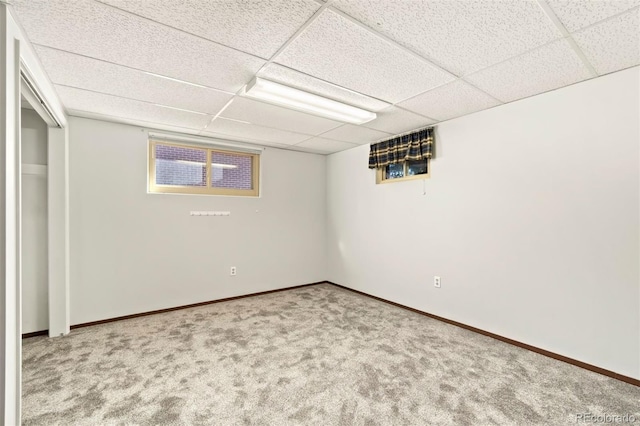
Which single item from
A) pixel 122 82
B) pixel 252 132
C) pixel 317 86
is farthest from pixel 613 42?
pixel 122 82

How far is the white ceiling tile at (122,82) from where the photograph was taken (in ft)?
6.25

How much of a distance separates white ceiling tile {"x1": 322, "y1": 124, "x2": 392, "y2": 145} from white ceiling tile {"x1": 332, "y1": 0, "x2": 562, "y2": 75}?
158cm

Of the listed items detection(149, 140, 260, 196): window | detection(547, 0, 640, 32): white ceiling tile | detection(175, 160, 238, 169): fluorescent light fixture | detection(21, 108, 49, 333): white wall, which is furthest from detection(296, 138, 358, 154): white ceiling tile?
detection(21, 108, 49, 333): white wall

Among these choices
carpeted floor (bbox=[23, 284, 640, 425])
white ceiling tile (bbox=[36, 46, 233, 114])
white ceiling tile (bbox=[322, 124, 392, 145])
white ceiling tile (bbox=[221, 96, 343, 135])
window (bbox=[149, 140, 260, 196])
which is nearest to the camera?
carpeted floor (bbox=[23, 284, 640, 425])

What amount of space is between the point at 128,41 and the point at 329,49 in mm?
1180

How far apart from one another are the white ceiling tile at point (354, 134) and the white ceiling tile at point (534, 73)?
1.37m

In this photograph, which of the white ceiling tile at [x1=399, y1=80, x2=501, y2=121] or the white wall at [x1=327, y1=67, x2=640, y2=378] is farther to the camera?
the white ceiling tile at [x1=399, y1=80, x2=501, y2=121]

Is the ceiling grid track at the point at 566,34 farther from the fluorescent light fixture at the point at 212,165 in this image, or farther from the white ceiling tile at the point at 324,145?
the fluorescent light fixture at the point at 212,165

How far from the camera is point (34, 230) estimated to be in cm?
279

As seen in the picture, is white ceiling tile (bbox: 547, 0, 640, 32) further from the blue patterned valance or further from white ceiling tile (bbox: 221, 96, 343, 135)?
white ceiling tile (bbox: 221, 96, 343, 135)

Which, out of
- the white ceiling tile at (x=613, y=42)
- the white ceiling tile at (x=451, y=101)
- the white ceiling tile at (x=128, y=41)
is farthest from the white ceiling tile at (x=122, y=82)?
the white ceiling tile at (x=613, y=42)

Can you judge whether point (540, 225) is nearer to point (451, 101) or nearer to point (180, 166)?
point (451, 101)

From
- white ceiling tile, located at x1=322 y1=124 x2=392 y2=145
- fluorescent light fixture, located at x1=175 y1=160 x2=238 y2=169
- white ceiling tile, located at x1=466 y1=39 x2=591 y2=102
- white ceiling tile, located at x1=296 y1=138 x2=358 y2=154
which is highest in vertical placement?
white ceiling tile, located at x1=466 y1=39 x2=591 y2=102

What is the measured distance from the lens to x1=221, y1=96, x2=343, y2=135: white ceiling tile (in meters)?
2.69
